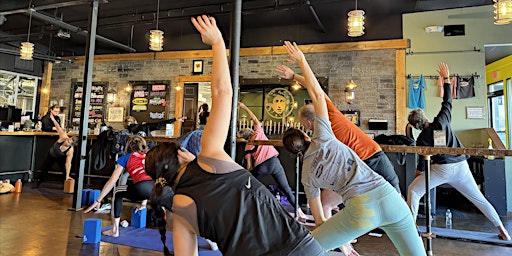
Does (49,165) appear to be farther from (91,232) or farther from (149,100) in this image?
(91,232)

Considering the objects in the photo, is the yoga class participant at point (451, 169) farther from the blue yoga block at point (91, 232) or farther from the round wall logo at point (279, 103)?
the round wall logo at point (279, 103)

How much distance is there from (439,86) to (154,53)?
25.8 feet

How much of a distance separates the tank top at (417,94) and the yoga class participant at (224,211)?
7198 millimetres

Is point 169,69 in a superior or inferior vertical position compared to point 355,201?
superior

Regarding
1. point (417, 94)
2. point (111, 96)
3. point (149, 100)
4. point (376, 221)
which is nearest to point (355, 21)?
point (417, 94)

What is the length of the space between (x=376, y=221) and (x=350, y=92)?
254 inches

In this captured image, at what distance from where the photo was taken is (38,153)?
7.32m

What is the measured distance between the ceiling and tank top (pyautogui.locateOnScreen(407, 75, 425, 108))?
48.9 inches

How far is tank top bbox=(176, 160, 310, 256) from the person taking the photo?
1012 millimetres

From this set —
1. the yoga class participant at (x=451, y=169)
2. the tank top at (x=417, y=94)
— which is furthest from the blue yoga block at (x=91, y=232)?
the tank top at (x=417, y=94)

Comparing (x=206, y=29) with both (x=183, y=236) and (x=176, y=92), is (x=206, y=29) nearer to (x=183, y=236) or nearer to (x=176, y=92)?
(x=183, y=236)

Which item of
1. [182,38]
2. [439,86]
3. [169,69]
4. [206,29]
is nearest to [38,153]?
[169,69]

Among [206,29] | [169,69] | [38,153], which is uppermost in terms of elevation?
[169,69]

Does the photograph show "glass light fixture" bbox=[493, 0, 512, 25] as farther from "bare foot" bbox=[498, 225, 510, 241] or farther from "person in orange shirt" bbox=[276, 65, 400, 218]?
"person in orange shirt" bbox=[276, 65, 400, 218]
